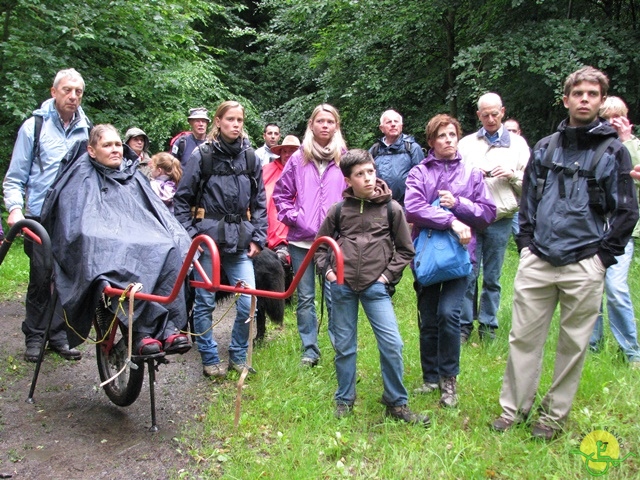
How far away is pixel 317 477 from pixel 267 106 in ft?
48.3

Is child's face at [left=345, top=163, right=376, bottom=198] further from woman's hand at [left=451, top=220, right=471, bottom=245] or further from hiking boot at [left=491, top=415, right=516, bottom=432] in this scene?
hiking boot at [left=491, top=415, right=516, bottom=432]

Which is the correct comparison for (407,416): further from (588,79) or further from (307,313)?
(588,79)

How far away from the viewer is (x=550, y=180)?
380 centimetres

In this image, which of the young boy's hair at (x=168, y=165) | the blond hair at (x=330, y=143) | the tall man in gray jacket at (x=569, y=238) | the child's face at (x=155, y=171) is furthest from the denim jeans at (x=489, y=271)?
the child's face at (x=155, y=171)

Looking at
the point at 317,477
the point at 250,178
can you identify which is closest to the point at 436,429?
the point at 317,477

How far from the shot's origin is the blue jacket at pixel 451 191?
4.37 meters

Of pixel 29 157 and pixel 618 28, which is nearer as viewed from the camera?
pixel 29 157

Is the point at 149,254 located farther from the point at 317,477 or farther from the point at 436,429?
A: the point at 436,429

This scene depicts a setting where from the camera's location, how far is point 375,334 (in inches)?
156

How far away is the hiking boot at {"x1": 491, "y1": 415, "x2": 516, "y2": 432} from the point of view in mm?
3916

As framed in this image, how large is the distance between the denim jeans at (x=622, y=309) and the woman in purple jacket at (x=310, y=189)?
218 cm

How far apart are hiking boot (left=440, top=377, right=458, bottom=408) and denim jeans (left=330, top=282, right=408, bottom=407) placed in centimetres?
38

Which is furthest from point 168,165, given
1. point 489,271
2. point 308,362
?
point 489,271

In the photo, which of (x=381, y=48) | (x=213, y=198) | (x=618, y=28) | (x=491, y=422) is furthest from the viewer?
(x=381, y=48)
